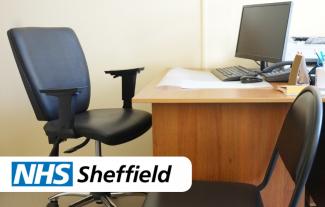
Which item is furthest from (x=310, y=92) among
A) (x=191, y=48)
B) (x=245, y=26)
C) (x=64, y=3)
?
(x=64, y=3)

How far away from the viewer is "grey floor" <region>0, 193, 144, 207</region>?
7.30 ft

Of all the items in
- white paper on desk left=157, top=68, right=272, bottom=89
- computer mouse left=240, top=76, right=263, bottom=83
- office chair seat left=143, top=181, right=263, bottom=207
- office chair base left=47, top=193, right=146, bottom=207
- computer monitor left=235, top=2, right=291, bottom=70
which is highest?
computer monitor left=235, top=2, right=291, bottom=70

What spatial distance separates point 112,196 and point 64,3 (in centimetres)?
132

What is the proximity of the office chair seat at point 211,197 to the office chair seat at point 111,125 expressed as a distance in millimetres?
540

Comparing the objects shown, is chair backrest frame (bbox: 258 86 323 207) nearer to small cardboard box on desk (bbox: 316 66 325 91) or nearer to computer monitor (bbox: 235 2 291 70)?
small cardboard box on desk (bbox: 316 66 325 91)

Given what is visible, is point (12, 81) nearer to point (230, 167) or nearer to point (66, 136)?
point (66, 136)

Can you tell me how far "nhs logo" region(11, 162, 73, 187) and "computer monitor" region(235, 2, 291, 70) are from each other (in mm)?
1124

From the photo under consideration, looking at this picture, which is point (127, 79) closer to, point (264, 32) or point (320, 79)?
point (264, 32)

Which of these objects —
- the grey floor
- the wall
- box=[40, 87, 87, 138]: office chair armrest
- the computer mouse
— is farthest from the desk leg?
the wall

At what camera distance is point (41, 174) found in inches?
68.0

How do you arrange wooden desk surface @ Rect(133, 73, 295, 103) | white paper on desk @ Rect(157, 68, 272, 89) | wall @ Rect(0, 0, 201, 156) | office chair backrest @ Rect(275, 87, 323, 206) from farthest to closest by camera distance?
wall @ Rect(0, 0, 201, 156) < white paper on desk @ Rect(157, 68, 272, 89) < wooden desk surface @ Rect(133, 73, 295, 103) < office chair backrest @ Rect(275, 87, 323, 206)

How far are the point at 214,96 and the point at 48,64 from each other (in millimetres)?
1072

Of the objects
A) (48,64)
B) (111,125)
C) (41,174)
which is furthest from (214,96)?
(48,64)

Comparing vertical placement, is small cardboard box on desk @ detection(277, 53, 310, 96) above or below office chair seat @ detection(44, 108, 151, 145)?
above
